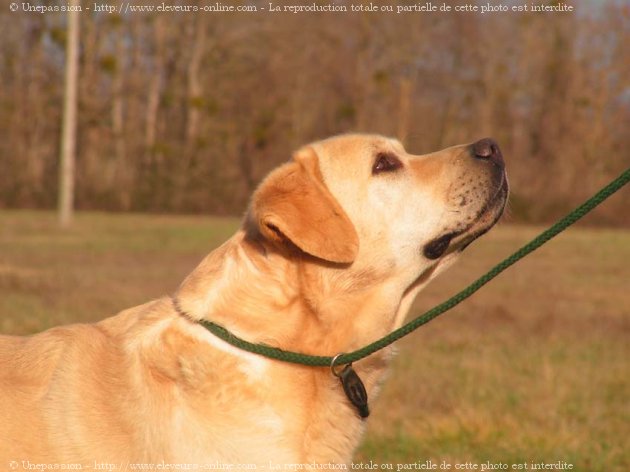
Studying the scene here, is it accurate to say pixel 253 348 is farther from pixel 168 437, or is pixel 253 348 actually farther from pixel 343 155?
pixel 343 155

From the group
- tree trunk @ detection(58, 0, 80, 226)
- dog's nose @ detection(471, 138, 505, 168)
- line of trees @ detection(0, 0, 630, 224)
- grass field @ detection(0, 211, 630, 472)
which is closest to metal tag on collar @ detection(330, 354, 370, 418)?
grass field @ detection(0, 211, 630, 472)

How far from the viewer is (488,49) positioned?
1628 inches

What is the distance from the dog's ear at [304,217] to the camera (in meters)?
3.65

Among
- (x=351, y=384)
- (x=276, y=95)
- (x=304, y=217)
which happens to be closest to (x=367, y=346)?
(x=351, y=384)

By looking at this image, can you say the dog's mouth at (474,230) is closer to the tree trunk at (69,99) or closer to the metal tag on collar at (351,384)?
the metal tag on collar at (351,384)

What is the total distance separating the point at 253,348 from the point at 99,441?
0.63 metres

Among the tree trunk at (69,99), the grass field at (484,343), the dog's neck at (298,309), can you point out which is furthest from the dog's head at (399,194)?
the tree trunk at (69,99)

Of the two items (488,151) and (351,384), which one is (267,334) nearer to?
(351,384)

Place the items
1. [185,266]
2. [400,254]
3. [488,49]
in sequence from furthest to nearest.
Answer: [488,49] < [185,266] < [400,254]

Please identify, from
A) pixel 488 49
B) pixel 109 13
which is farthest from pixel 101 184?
pixel 488 49

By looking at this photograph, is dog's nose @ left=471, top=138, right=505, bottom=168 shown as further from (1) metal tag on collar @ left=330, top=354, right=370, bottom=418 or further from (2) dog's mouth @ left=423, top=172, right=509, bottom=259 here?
(1) metal tag on collar @ left=330, top=354, right=370, bottom=418

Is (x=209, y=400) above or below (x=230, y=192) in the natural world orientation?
above

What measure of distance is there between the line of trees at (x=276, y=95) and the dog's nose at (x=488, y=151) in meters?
32.9

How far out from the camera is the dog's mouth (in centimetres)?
404
